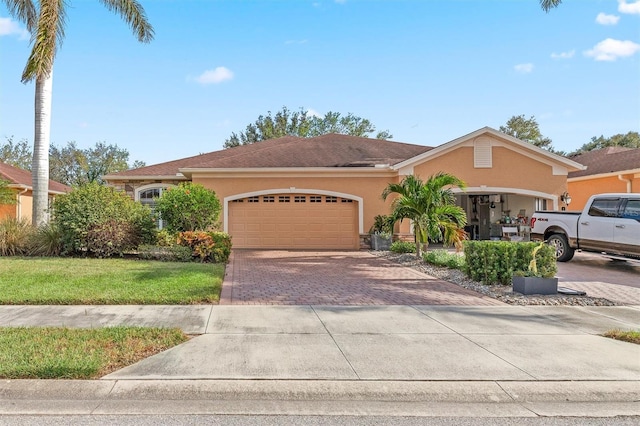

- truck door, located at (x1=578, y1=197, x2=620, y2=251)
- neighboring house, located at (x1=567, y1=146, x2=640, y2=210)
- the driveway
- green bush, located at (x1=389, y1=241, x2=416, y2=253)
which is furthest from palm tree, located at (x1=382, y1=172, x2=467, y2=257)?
neighboring house, located at (x1=567, y1=146, x2=640, y2=210)

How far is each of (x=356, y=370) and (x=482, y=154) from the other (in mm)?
15739

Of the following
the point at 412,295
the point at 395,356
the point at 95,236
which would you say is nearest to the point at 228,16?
the point at 95,236

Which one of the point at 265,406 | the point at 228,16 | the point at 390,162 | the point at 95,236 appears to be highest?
the point at 228,16

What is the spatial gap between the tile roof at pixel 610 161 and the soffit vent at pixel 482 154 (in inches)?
278

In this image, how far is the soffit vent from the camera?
18.2 metres

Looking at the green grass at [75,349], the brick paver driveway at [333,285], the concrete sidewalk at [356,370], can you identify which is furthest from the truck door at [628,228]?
the green grass at [75,349]

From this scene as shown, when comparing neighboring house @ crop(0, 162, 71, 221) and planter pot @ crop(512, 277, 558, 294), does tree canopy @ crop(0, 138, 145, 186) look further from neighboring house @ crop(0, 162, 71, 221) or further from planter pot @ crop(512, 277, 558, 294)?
planter pot @ crop(512, 277, 558, 294)

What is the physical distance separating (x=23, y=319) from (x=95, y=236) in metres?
6.75

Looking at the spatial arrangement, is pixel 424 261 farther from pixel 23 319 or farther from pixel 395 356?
pixel 23 319

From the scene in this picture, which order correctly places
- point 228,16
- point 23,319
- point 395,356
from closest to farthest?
point 395,356, point 23,319, point 228,16

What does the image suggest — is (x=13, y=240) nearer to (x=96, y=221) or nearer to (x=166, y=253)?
(x=96, y=221)

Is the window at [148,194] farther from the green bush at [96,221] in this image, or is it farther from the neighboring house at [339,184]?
the green bush at [96,221]

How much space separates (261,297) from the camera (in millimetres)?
8281

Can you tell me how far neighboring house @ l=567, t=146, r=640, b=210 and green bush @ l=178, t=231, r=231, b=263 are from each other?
18.4 metres
